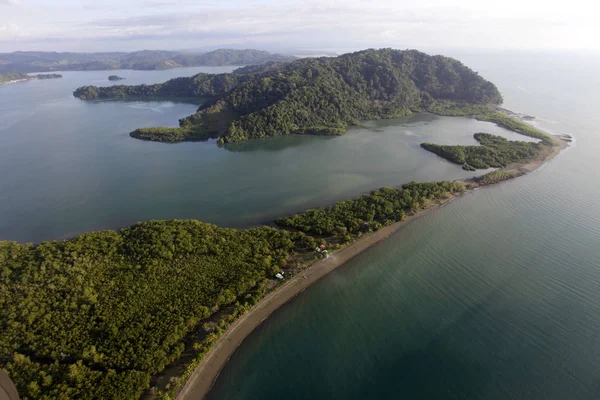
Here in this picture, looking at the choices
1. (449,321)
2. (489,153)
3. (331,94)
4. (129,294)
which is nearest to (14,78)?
(331,94)

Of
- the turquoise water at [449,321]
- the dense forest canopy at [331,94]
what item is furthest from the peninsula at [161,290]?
the dense forest canopy at [331,94]

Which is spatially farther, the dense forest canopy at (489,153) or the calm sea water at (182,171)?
the dense forest canopy at (489,153)

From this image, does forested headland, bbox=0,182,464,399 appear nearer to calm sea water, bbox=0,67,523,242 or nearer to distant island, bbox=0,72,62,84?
calm sea water, bbox=0,67,523,242

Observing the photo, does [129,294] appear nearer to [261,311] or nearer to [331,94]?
[261,311]

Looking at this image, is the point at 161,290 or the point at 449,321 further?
the point at 161,290

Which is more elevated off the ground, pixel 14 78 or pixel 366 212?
pixel 14 78

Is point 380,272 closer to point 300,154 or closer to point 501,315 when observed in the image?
point 501,315

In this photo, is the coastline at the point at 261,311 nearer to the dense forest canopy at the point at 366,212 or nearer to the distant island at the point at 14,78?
the dense forest canopy at the point at 366,212
